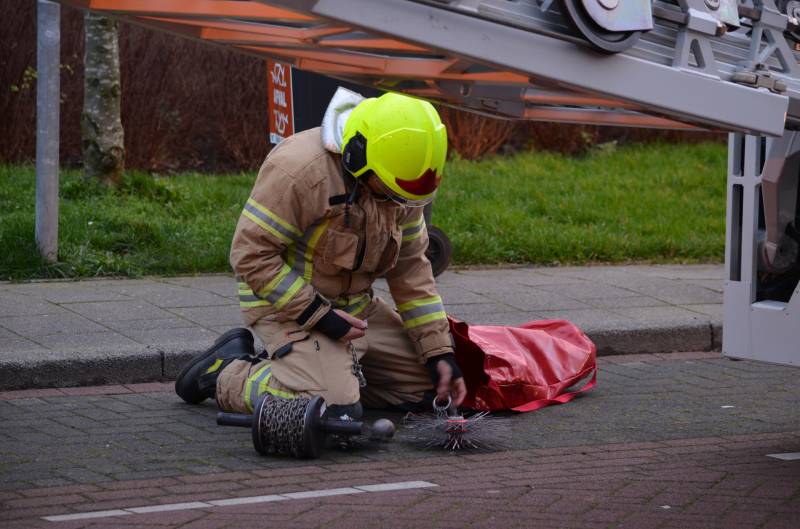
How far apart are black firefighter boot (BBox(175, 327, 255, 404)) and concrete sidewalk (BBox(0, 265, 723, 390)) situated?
592 mm

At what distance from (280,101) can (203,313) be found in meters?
1.54

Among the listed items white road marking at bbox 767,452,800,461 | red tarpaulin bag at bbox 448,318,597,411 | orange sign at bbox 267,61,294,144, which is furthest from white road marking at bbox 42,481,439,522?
orange sign at bbox 267,61,294,144

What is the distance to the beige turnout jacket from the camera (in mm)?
5199

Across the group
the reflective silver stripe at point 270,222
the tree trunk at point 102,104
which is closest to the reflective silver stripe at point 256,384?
the reflective silver stripe at point 270,222

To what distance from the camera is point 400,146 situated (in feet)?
16.0

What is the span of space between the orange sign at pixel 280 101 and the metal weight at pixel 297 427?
333 centimetres

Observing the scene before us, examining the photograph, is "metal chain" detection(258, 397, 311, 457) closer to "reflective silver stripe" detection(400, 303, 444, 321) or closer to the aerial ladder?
"reflective silver stripe" detection(400, 303, 444, 321)

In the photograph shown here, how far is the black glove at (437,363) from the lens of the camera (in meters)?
5.53

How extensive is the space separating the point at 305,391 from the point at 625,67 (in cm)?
184

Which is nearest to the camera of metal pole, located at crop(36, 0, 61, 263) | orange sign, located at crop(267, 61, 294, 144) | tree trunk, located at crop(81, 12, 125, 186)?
orange sign, located at crop(267, 61, 294, 144)

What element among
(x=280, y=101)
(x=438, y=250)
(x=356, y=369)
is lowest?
(x=356, y=369)

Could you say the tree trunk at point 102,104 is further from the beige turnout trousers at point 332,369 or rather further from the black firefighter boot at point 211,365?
the beige turnout trousers at point 332,369

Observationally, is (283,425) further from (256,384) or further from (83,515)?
(83,515)

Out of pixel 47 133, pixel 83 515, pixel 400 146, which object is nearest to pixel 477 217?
pixel 47 133
